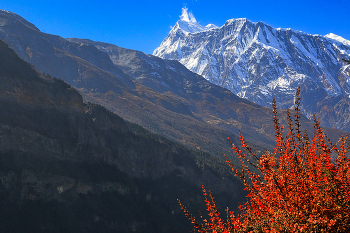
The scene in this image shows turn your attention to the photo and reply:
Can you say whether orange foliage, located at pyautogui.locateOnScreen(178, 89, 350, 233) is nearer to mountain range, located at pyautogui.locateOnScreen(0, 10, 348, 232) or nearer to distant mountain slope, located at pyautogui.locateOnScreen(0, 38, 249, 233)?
distant mountain slope, located at pyautogui.locateOnScreen(0, 38, 249, 233)

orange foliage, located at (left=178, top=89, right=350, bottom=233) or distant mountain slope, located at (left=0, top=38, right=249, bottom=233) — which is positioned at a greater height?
orange foliage, located at (left=178, top=89, right=350, bottom=233)

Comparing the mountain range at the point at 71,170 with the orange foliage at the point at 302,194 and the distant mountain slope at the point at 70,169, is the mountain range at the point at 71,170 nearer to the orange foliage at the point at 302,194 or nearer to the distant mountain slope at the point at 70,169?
the distant mountain slope at the point at 70,169

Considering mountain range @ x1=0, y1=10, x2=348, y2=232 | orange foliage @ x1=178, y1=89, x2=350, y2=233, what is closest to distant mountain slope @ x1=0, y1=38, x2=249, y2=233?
mountain range @ x1=0, y1=10, x2=348, y2=232

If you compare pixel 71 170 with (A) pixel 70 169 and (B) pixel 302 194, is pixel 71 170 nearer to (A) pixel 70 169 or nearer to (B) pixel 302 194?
(A) pixel 70 169

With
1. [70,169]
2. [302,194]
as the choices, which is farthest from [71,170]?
[302,194]

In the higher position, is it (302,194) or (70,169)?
(302,194)

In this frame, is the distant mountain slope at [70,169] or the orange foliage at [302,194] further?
the distant mountain slope at [70,169]

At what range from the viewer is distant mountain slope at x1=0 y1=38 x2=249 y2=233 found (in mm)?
118062

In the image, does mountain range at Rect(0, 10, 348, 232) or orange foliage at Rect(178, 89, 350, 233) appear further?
mountain range at Rect(0, 10, 348, 232)

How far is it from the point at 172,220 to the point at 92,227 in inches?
1879

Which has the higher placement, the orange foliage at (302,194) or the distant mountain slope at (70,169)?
the orange foliage at (302,194)

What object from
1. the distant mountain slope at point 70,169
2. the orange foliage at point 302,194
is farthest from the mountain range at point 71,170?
the orange foliage at point 302,194

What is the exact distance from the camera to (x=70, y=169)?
5453 inches

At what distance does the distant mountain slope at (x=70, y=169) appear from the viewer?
118 meters
